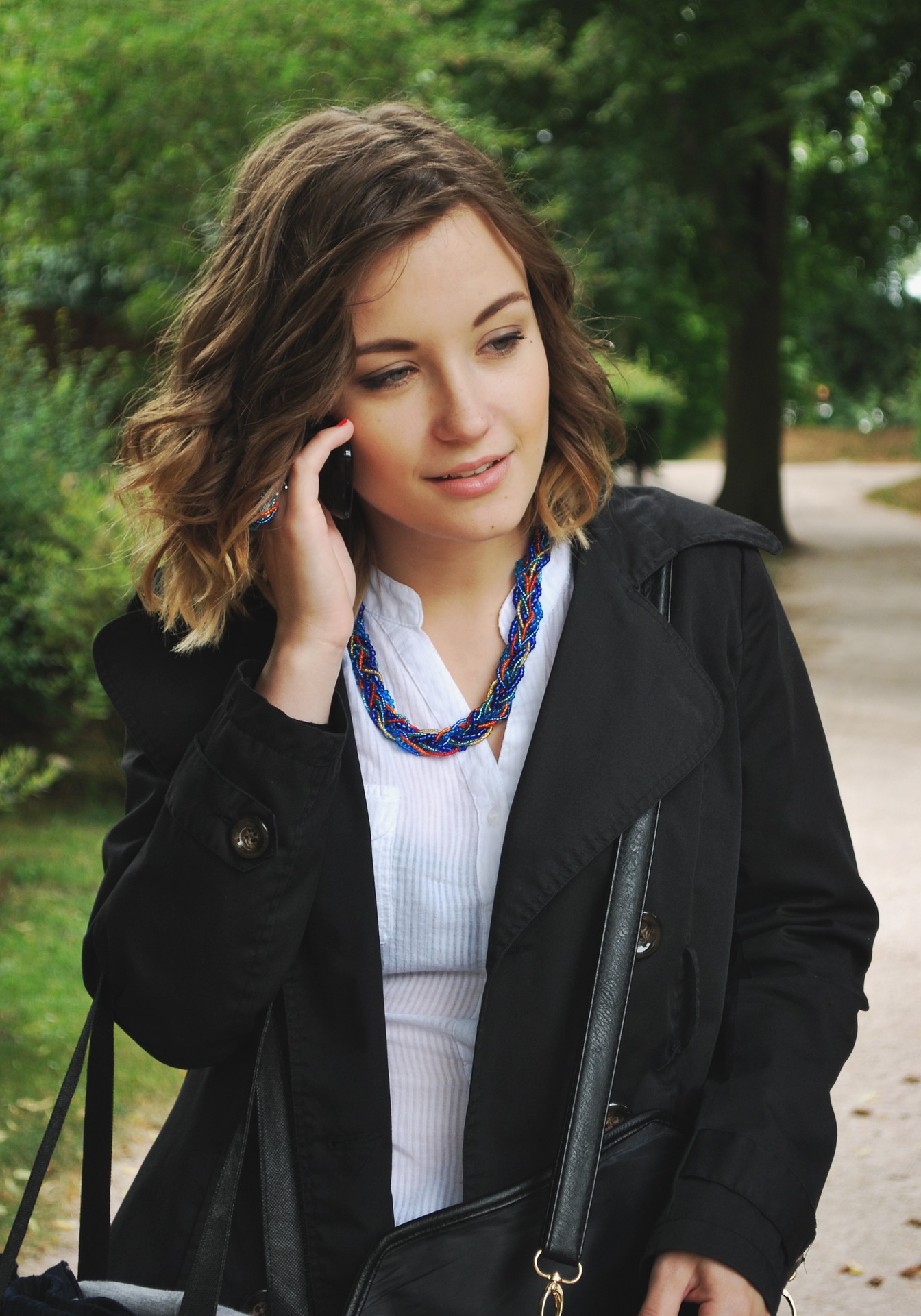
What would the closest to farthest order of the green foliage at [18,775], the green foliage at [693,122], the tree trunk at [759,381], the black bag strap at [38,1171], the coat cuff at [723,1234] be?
the black bag strap at [38,1171] < the coat cuff at [723,1234] < the green foliage at [18,775] < the green foliage at [693,122] < the tree trunk at [759,381]

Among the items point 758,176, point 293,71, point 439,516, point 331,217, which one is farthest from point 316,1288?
point 758,176

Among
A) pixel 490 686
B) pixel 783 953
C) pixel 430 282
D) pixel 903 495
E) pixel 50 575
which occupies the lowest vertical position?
pixel 903 495

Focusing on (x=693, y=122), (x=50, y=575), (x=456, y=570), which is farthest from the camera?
(x=693, y=122)

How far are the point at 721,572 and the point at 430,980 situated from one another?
718 millimetres

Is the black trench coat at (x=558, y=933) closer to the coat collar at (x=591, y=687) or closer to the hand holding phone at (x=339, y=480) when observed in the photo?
the coat collar at (x=591, y=687)

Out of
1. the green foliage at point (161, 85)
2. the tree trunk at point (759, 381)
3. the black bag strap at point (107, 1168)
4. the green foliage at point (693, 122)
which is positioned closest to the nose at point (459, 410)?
the black bag strap at point (107, 1168)

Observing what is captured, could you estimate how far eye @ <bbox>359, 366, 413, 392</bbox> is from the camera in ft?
6.37

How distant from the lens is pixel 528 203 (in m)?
5.09

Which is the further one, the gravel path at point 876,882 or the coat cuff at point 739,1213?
the gravel path at point 876,882

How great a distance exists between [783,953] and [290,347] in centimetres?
110

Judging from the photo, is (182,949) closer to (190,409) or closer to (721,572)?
(190,409)

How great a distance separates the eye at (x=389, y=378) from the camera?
1940 millimetres

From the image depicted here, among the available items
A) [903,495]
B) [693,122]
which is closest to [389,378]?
[693,122]

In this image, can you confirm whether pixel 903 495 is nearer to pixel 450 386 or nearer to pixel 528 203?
pixel 528 203
